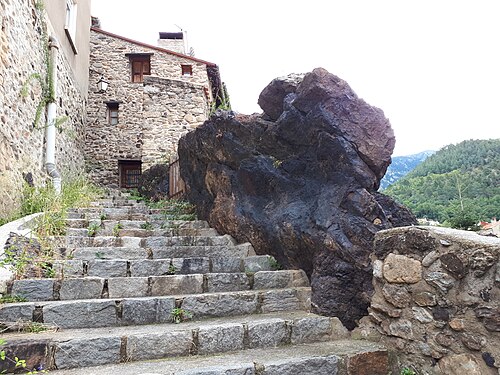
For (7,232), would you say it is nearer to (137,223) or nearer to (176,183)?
(137,223)

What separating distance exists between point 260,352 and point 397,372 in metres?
0.94

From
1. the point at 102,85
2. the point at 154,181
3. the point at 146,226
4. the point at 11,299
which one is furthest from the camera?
the point at 102,85

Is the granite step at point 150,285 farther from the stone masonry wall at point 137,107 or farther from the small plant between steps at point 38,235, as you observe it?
the stone masonry wall at point 137,107

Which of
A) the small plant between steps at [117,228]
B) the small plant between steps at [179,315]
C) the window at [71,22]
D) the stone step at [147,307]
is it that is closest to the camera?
the stone step at [147,307]

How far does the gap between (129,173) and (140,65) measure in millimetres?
3981

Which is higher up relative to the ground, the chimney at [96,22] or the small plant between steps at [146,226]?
the chimney at [96,22]

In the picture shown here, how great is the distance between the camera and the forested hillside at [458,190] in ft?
30.6

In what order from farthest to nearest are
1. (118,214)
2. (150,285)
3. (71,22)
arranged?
(71,22) → (118,214) → (150,285)

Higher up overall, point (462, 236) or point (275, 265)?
point (462, 236)

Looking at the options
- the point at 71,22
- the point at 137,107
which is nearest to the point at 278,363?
the point at 71,22

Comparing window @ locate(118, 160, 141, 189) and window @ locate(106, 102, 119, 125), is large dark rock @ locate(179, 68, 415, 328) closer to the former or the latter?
window @ locate(118, 160, 141, 189)

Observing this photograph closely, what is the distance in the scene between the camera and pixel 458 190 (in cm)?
1135

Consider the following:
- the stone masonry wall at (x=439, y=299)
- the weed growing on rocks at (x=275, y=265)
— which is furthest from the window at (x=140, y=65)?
the stone masonry wall at (x=439, y=299)

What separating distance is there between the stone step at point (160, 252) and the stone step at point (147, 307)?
3.20ft
